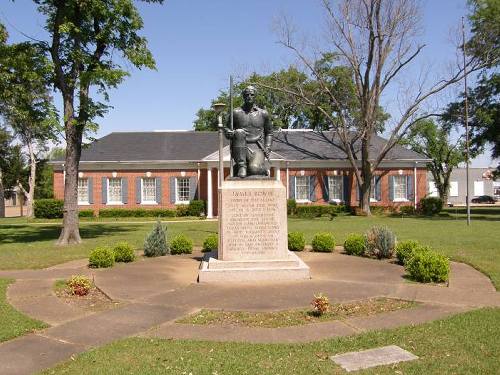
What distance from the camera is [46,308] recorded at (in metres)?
7.21

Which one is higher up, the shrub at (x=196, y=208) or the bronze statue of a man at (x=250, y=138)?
the bronze statue of a man at (x=250, y=138)

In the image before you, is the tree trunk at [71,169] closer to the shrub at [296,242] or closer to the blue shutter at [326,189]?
the shrub at [296,242]

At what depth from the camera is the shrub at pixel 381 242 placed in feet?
38.5

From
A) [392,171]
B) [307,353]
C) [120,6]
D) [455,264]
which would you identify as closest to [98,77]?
[120,6]

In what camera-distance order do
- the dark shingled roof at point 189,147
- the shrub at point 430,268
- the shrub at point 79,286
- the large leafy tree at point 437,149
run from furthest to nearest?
the large leafy tree at point 437,149
the dark shingled roof at point 189,147
the shrub at point 430,268
the shrub at point 79,286

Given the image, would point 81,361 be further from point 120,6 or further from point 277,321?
point 120,6

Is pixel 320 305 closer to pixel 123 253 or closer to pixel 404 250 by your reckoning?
pixel 404 250

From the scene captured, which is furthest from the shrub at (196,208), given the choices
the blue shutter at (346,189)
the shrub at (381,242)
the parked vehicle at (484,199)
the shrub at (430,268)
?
the parked vehicle at (484,199)

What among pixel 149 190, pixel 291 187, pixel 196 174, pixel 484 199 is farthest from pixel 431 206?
pixel 484 199

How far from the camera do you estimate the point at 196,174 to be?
34.2m

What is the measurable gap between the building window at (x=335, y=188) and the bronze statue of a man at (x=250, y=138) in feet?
83.2

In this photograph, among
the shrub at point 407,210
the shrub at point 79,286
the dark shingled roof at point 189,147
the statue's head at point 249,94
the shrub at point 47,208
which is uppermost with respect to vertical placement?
the dark shingled roof at point 189,147

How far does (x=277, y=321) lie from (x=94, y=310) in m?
2.76

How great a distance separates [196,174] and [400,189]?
15.1m
